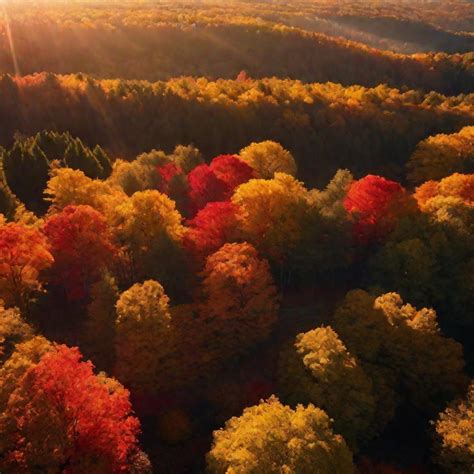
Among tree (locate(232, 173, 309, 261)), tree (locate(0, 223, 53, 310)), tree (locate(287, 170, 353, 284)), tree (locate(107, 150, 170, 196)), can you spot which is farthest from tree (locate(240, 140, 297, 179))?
tree (locate(0, 223, 53, 310))

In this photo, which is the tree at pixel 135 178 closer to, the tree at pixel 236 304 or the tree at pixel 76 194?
the tree at pixel 76 194

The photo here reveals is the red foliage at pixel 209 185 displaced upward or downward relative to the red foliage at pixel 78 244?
downward

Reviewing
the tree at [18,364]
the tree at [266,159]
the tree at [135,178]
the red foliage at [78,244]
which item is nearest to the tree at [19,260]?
the red foliage at [78,244]

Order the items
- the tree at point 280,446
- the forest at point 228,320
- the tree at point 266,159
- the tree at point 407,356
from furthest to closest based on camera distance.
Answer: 1. the tree at point 266,159
2. the tree at point 407,356
3. the forest at point 228,320
4. the tree at point 280,446

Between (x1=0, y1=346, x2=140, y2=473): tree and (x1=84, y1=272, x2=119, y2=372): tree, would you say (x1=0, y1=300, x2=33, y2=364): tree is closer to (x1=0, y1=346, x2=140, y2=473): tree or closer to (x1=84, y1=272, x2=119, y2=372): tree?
(x1=0, y1=346, x2=140, y2=473): tree

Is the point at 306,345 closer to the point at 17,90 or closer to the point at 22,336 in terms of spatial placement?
the point at 22,336
